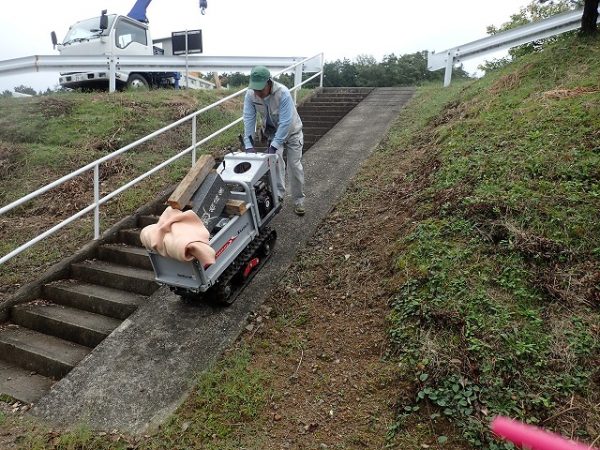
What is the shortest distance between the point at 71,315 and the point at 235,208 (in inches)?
82.3

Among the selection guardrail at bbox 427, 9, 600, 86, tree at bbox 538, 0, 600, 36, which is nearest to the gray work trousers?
tree at bbox 538, 0, 600, 36

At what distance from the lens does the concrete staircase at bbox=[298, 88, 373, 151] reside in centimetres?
921

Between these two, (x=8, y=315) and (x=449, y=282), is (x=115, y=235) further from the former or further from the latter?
(x=449, y=282)

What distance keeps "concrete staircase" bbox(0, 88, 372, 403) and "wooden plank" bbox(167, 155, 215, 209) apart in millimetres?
1490

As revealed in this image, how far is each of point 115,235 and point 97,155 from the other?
264 cm

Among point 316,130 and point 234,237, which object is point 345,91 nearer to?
point 316,130

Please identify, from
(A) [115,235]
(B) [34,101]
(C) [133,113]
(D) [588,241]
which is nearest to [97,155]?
(C) [133,113]

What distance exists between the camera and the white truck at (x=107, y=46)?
11508 mm

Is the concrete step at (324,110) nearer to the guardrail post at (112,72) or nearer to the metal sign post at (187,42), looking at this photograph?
the metal sign post at (187,42)

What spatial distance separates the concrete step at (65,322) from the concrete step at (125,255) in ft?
2.42

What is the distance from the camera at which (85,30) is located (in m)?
12.5

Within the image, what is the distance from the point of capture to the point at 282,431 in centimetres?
307

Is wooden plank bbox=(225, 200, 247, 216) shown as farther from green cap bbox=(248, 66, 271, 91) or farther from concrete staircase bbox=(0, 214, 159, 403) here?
green cap bbox=(248, 66, 271, 91)

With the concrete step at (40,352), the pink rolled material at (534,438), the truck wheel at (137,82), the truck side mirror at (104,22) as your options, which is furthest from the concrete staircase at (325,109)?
the pink rolled material at (534,438)
